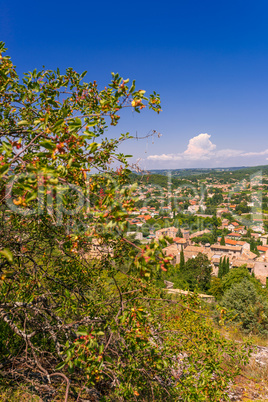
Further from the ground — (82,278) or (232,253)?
(82,278)

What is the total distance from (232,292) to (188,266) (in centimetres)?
1701

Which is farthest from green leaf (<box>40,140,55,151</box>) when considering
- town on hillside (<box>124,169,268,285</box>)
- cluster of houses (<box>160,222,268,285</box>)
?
town on hillside (<box>124,169,268,285</box>)

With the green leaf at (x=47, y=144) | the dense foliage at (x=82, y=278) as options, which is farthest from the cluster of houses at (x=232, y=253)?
the green leaf at (x=47, y=144)

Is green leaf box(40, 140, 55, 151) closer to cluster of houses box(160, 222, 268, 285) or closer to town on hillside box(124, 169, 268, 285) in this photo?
cluster of houses box(160, 222, 268, 285)

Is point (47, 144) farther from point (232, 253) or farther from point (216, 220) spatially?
point (216, 220)

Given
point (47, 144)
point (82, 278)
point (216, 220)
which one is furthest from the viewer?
point (216, 220)

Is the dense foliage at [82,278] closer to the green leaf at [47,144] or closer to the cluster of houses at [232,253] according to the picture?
the green leaf at [47,144]

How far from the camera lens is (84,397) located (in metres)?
3.10

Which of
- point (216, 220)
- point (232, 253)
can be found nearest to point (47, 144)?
point (232, 253)

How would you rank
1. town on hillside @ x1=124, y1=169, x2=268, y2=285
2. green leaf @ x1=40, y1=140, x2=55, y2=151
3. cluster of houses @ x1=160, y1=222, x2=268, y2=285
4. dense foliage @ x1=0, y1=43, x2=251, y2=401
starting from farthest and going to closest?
1. town on hillside @ x1=124, y1=169, x2=268, y2=285
2. cluster of houses @ x1=160, y1=222, x2=268, y2=285
3. dense foliage @ x1=0, y1=43, x2=251, y2=401
4. green leaf @ x1=40, y1=140, x2=55, y2=151

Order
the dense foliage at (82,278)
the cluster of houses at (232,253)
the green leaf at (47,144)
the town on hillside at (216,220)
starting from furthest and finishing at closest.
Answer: the town on hillside at (216,220)
the cluster of houses at (232,253)
the dense foliage at (82,278)
the green leaf at (47,144)

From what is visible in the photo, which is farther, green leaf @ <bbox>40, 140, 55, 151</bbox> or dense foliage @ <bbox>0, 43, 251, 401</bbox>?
dense foliage @ <bbox>0, 43, 251, 401</bbox>

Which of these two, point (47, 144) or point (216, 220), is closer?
point (47, 144)

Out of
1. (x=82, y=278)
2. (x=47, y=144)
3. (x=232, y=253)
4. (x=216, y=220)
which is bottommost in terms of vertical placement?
(x=232, y=253)
